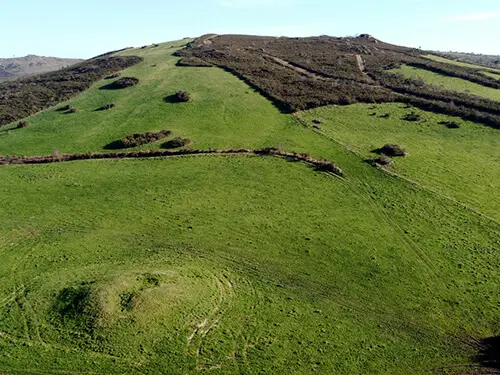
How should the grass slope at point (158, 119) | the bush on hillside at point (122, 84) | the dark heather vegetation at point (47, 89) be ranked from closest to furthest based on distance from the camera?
the grass slope at point (158, 119) → the dark heather vegetation at point (47, 89) → the bush on hillside at point (122, 84)

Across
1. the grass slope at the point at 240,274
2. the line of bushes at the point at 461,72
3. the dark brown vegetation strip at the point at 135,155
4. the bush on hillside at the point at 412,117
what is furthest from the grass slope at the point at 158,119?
the line of bushes at the point at 461,72

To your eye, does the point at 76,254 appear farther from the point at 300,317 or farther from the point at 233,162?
the point at 233,162

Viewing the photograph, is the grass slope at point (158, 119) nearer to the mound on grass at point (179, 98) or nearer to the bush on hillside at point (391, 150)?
the mound on grass at point (179, 98)

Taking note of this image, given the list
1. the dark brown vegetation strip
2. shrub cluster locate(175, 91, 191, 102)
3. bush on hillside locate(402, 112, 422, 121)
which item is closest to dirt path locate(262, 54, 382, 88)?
bush on hillside locate(402, 112, 422, 121)

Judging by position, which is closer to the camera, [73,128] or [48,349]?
[48,349]

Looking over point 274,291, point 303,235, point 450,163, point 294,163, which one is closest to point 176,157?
point 294,163

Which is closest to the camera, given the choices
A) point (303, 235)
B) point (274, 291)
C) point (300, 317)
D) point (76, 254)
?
point (300, 317)

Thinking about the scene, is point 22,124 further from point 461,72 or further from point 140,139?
point 461,72
